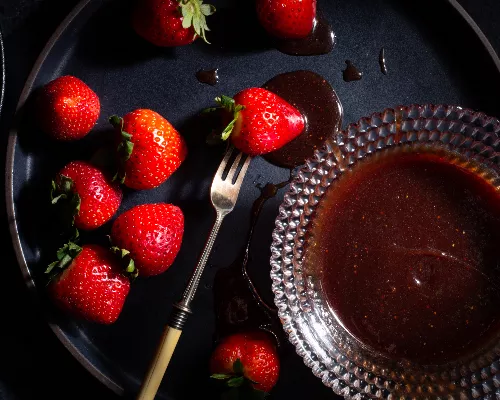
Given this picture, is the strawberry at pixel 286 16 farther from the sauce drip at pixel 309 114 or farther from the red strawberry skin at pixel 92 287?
the red strawberry skin at pixel 92 287

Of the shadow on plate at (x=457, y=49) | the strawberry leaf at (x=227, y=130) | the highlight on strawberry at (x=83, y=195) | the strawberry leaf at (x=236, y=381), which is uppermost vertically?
the shadow on plate at (x=457, y=49)

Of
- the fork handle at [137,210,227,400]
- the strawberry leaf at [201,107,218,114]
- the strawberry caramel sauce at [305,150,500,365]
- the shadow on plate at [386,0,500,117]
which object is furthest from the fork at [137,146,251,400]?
the shadow on plate at [386,0,500,117]

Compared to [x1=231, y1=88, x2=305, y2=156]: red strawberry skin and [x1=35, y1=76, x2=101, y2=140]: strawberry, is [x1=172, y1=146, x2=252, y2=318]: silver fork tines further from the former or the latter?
[x1=35, y1=76, x2=101, y2=140]: strawberry

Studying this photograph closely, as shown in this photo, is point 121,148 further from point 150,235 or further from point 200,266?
point 200,266

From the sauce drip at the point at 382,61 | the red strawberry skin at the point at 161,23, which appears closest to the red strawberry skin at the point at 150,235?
the red strawberry skin at the point at 161,23

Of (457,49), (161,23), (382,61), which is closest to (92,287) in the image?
(161,23)

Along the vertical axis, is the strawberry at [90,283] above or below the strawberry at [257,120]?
below
